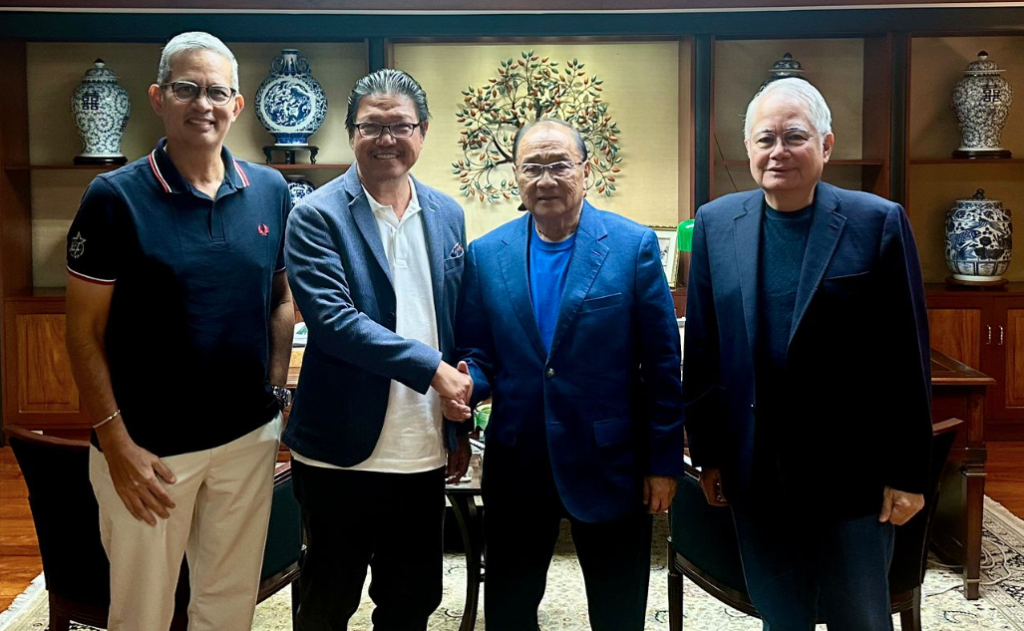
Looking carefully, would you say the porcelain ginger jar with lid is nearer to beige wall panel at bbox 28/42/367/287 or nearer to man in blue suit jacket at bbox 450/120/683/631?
beige wall panel at bbox 28/42/367/287

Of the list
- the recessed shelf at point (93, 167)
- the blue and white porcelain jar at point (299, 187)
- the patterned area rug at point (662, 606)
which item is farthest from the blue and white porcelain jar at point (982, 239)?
the blue and white porcelain jar at point (299, 187)

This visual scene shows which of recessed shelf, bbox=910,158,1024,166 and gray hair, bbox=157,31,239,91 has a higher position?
recessed shelf, bbox=910,158,1024,166

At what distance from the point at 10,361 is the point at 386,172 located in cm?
361

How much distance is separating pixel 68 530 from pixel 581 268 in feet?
4.12

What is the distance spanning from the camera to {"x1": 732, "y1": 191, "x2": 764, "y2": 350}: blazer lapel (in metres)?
1.95

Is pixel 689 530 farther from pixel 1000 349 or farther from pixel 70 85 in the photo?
pixel 70 85

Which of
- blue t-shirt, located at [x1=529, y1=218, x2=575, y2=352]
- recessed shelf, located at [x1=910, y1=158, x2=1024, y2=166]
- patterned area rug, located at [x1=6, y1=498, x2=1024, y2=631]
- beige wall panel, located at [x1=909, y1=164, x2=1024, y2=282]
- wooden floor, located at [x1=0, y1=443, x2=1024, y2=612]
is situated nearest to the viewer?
blue t-shirt, located at [x1=529, y1=218, x2=575, y2=352]

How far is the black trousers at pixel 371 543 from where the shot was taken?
2.11 m

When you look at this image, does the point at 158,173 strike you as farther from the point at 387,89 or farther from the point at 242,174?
the point at 387,89

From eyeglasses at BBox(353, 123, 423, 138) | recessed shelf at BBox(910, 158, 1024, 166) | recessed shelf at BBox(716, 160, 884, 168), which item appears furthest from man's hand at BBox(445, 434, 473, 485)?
recessed shelf at BBox(910, 158, 1024, 166)

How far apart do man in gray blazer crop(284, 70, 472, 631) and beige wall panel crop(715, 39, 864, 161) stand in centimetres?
340

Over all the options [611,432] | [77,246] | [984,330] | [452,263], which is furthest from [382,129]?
[984,330]

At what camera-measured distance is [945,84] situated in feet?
17.3

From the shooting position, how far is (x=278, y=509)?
249 cm
